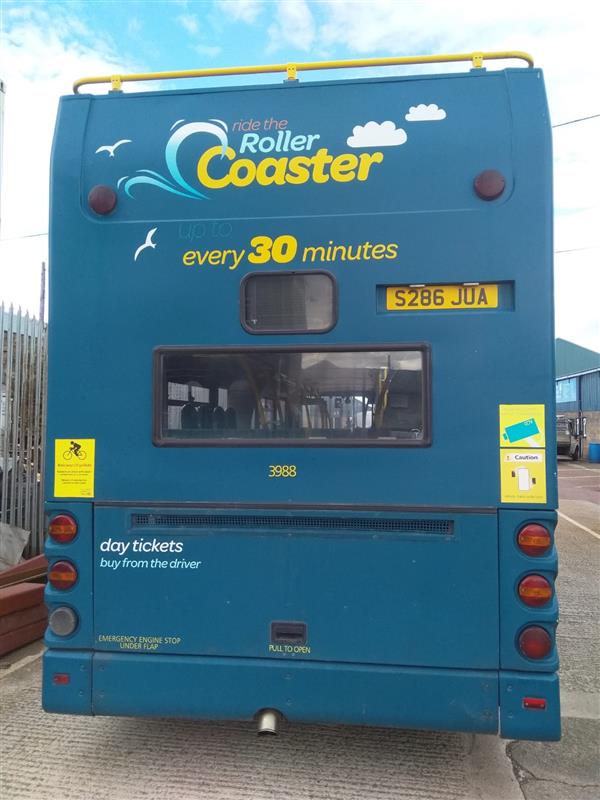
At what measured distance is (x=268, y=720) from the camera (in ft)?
10.00

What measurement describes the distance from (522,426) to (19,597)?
14.2ft

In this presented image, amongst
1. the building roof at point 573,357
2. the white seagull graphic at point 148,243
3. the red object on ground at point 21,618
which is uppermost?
the building roof at point 573,357

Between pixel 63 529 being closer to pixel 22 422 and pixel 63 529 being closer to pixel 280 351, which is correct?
pixel 280 351

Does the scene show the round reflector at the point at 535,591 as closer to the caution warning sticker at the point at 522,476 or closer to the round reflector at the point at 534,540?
the round reflector at the point at 534,540

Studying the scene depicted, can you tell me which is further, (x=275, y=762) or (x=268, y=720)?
(x=275, y=762)

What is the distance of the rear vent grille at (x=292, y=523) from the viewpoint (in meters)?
2.99

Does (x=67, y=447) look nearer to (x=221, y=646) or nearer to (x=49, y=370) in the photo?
(x=49, y=370)

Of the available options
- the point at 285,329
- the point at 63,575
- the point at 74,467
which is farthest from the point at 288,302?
the point at 63,575

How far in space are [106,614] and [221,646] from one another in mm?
603

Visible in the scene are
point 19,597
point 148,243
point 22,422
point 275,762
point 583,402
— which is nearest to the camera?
point 148,243

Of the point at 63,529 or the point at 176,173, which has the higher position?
the point at 176,173

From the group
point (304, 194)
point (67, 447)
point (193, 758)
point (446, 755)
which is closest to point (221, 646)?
point (193, 758)

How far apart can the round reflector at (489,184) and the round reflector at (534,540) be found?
1.53m

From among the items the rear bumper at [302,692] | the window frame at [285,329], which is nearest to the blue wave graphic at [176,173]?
the window frame at [285,329]
